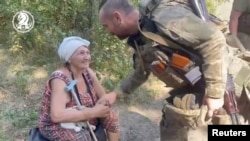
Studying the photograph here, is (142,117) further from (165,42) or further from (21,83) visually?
(165,42)

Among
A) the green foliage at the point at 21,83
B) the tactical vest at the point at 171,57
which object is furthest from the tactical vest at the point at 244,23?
the green foliage at the point at 21,83

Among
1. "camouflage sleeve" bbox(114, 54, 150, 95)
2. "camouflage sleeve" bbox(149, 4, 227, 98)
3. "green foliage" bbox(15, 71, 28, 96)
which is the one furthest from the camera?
"green foliage" bbox(15, 71, 28, 96)

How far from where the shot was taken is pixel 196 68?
119 inches

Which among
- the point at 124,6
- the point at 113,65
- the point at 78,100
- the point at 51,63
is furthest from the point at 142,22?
the point at 51,63

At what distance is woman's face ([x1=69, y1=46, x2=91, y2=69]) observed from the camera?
3.26m

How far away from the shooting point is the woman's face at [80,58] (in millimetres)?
3264

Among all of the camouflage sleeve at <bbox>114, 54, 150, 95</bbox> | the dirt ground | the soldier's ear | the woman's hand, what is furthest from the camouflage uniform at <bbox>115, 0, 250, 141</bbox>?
the dirt ground

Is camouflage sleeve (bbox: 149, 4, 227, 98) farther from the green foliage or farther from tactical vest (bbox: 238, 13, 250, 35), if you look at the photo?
the green foliage

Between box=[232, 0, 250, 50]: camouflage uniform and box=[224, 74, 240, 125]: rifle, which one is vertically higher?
box=[232, 0, 250, 50]: camouflage uniform

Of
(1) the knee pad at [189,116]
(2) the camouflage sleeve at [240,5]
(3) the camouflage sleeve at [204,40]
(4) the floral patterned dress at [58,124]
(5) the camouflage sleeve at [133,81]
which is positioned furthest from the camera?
(2) the camouflage sleeve at [240,5]

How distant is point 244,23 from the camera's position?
4.66m

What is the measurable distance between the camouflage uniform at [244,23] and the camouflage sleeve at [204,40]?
69.2 inches

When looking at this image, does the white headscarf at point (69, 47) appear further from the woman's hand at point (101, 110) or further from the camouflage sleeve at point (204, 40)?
the camouflage sleeve at point (204, 40)

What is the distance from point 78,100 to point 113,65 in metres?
2.12
